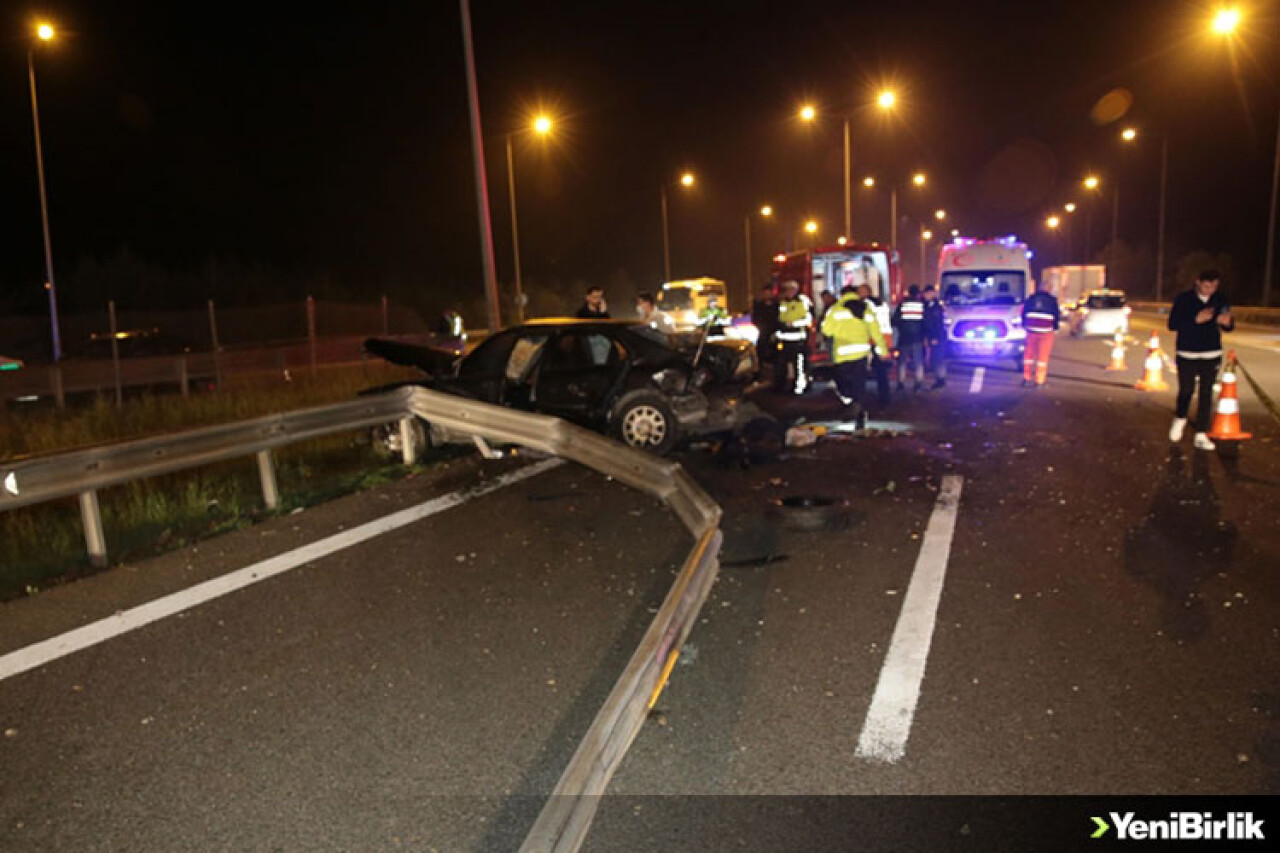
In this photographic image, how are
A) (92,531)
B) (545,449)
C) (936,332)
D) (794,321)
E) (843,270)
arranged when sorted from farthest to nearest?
(843,270) → (936,332) → (794,321) → (545,449) → (92,531)

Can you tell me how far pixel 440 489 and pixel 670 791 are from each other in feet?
19.9

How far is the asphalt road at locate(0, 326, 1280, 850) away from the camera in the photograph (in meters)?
3.70

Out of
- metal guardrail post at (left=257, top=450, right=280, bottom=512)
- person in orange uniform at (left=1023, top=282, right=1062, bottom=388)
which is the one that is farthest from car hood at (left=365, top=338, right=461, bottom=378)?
person in orange uniform at (left=1023, top=282, right=1062, bottom=388)

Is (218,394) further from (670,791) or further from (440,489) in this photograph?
(670,791)

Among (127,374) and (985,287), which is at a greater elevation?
(985,287)

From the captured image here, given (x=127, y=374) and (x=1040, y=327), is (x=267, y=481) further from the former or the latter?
(x=1040, y=327)

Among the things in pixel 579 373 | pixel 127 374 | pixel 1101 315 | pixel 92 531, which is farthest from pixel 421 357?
pixel 1101 315

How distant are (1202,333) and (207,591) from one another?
30.2ft

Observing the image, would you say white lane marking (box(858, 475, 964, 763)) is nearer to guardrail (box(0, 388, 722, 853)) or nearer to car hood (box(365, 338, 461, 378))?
guardrail (box(0, 388, 722, 853))

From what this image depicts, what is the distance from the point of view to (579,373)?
36.5 ft

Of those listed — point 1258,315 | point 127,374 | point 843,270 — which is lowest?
point 1258,315

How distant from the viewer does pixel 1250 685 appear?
4.56m

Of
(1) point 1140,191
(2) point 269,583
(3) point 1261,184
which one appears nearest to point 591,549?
(2) point 269,583

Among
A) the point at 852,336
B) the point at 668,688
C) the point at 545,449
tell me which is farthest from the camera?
the point at 852,336
